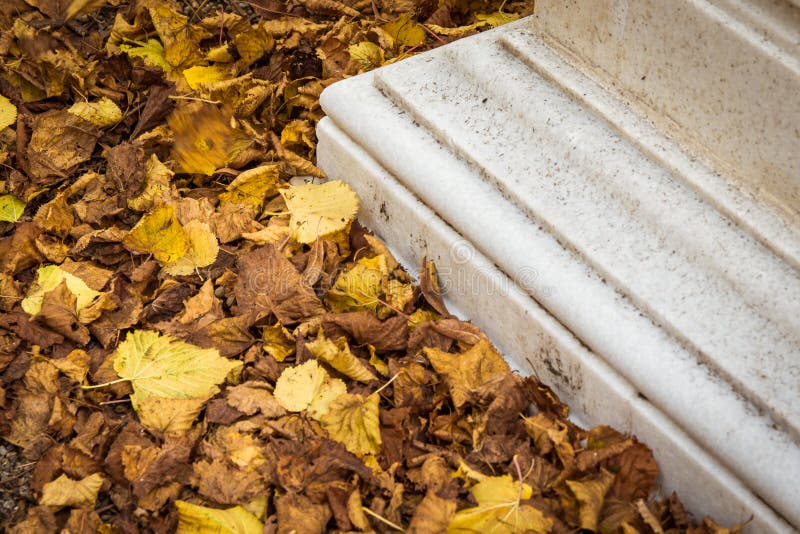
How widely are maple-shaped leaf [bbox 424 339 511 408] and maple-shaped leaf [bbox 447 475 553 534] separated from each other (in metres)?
Result: 0.23

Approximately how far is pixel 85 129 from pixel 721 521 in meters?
1.88

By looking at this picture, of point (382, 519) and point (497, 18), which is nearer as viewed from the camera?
point (382, 519)

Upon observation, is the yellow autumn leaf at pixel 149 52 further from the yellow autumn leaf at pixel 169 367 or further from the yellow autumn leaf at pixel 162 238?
the yellow autumn leaf at pixel 169 367

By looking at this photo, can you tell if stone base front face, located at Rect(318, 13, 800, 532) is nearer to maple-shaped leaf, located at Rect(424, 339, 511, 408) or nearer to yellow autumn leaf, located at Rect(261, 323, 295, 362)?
maple-shaped leaf, located at Rect(424, 339, 511, 408)

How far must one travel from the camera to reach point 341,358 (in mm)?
1793

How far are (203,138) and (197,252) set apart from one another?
40cm

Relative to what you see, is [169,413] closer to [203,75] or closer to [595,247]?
[595,247]

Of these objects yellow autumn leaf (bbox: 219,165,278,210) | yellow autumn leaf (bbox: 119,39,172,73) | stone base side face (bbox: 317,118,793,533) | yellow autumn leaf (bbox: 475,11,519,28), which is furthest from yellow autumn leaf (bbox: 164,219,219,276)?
yellow autumn leaf (bbox: 475,11,519,28)

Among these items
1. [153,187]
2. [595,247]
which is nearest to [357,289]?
[595,247]

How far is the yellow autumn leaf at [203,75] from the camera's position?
2517 millimetres

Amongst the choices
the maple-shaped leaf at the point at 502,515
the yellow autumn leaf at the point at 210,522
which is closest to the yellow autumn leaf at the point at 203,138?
the yellow autumn leaf at the point at 210,522

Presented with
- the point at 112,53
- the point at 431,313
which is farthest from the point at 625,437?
the point at 112,53

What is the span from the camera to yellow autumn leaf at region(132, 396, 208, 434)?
1.77 m

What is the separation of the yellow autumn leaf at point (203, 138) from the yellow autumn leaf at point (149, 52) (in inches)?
11.5
